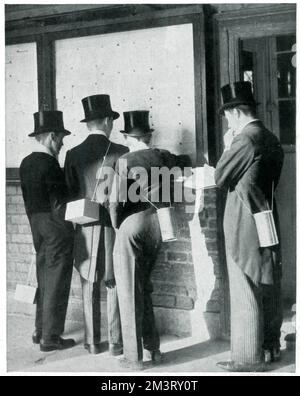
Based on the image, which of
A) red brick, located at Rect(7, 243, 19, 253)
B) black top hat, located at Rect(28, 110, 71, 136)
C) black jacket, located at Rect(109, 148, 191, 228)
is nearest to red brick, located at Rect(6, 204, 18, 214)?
red brick, located at Rect(7, 243, 19, 253)

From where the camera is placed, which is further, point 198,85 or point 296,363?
point 198,85

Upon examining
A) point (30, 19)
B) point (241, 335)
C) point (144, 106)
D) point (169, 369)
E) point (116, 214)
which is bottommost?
point (169, 369)

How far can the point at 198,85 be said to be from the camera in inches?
190

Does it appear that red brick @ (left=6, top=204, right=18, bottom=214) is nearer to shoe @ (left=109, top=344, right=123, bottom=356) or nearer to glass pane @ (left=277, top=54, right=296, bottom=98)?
shoe @ (left=109, top=344, right=123, bottom=356)

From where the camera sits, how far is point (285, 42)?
15.9ft

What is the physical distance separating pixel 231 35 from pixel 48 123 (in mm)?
1681

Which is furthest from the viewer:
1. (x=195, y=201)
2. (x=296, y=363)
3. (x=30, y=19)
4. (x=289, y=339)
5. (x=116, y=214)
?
(x=30, y=19)

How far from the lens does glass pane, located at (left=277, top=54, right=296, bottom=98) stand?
4906 mm

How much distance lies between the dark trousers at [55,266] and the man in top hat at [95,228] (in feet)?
0.46

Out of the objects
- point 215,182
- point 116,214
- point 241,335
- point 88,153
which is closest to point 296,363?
point 241,335

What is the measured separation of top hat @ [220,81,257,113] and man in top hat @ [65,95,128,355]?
3.24 feet

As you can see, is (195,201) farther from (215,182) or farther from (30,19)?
(30,19)

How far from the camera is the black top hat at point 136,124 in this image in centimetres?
449

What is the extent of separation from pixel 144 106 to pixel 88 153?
692 millimetres
